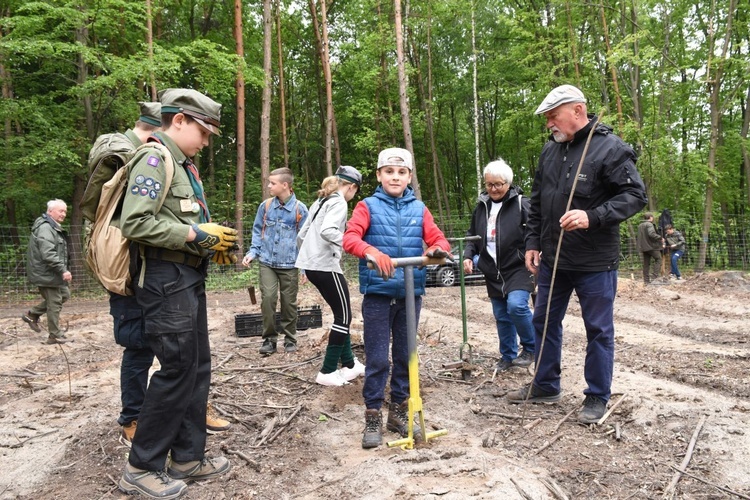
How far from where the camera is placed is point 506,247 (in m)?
5.27

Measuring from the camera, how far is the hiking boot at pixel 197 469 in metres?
3.14

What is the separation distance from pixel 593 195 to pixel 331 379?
2779 mm

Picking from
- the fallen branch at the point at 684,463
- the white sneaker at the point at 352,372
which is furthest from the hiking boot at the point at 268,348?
the fallen branch at the point at 684,463

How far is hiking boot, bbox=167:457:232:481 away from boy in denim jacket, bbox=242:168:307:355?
3.00 meters

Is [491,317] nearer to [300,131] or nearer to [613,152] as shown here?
[613,152]

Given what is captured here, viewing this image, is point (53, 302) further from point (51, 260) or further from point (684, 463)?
point (684, 463)

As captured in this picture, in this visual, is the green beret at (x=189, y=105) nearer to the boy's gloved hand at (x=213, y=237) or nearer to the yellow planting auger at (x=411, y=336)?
the boy's gloved hand at (x=213, y=237)

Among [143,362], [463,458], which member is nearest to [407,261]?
[463,458]

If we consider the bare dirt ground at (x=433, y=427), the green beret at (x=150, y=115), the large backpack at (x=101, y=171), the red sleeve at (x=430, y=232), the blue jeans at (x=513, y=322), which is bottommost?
the bare dirt ground at (x=433, y=427)

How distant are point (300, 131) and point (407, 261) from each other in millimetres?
26363

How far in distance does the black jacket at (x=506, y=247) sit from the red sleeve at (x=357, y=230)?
6.95 ft

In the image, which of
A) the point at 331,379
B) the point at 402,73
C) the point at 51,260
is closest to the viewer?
the point at 331,379

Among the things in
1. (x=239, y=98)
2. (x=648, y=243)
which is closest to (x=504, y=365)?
(x=648, y=243)

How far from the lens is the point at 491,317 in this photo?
9867mm
